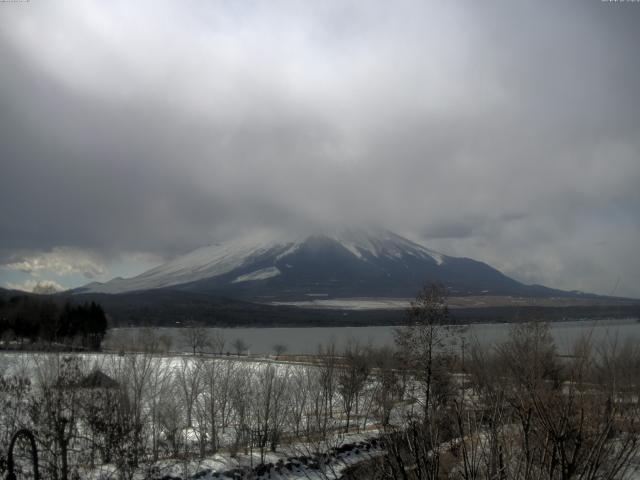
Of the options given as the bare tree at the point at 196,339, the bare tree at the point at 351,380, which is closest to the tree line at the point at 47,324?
the bare tree at the point at 196,339

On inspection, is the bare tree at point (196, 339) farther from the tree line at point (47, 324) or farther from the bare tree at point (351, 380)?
the bare tree at point (351, 380)

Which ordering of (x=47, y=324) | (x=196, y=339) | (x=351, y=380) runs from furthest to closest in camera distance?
1. (x=196, y=339)
2. (x=47, y=324)
3. (x=351, y=380)

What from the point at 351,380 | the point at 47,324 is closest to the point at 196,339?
the point at 47,324

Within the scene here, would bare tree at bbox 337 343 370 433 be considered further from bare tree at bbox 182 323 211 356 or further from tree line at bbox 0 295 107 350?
bare tree at bbox 182 323 211 356

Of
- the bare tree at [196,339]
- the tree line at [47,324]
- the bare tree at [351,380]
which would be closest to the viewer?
the bare tree at [351,380]

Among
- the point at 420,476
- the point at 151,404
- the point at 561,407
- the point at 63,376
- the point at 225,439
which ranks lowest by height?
the point at 225,439

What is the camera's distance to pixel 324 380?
4144cm

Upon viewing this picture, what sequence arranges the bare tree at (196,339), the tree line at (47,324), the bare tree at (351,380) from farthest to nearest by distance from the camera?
the bare tree at (196,339)
the tree line at (47,324)
the bare tree at (351,380)

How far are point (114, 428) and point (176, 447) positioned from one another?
5.00 m

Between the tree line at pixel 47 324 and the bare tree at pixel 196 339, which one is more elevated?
the tree line at pixel 47 324

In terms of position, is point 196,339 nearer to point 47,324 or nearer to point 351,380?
point 47,324

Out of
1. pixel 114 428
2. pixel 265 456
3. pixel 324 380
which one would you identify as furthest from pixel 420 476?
pixel 324 380

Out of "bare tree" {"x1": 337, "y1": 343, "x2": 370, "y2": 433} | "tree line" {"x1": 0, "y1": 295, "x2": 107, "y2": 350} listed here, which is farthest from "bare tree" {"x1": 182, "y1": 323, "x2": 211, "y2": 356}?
"bare tree" {"x1": 337, "y1": 343, "x2": 370, "y2": 433}

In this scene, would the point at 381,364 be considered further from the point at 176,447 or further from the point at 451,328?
the point at 176,447
